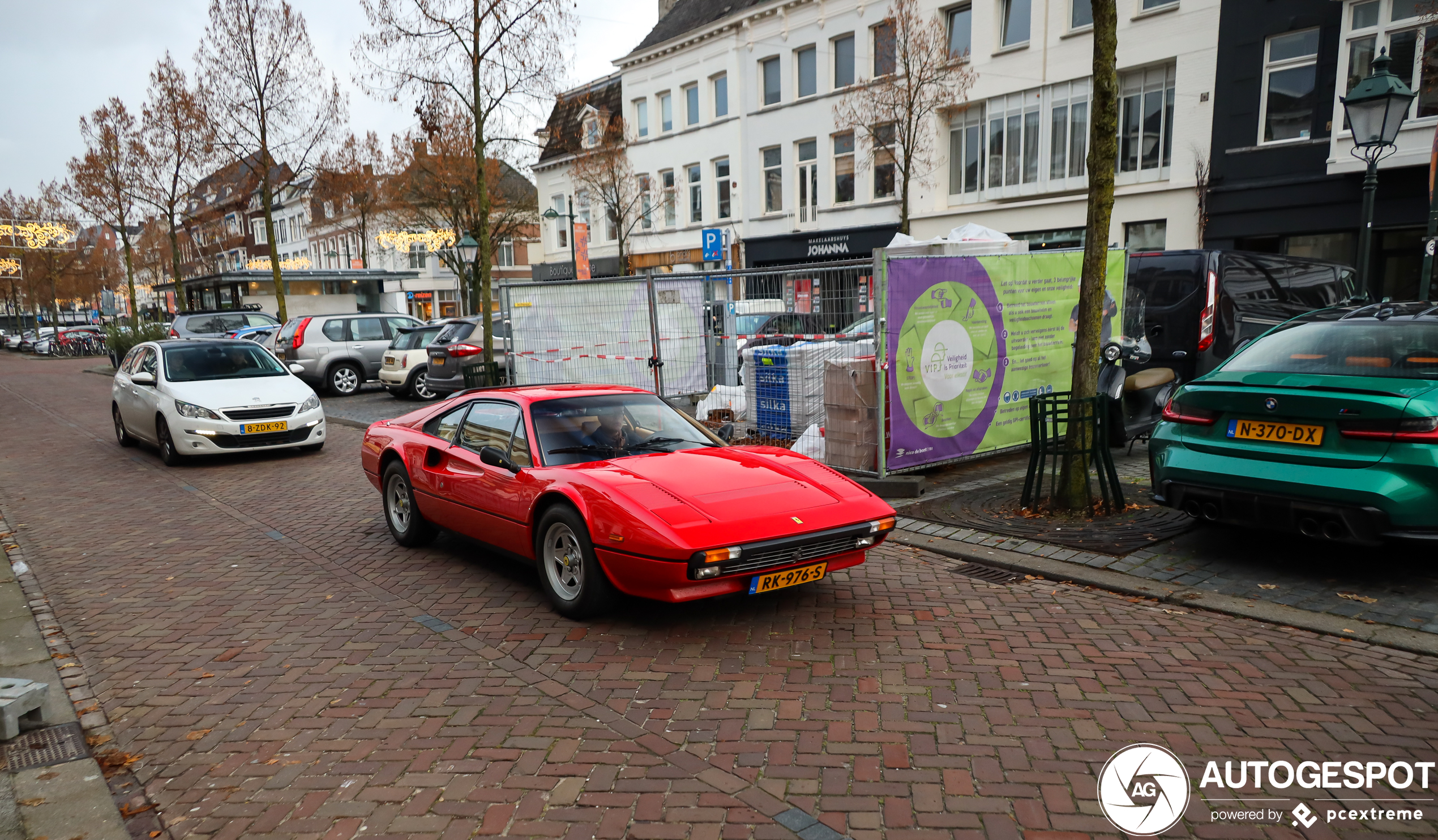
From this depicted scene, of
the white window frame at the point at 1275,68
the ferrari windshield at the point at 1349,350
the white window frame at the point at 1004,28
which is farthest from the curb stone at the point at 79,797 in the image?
the white window frame at the point at 1004,28

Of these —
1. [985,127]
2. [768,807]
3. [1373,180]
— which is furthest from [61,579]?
[985,127]

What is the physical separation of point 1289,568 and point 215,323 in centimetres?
2722

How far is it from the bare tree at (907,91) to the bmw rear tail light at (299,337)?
14977 millimetres

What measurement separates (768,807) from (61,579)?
230 inches

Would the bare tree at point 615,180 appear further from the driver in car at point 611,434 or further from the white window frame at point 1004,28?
the driver in car at point 611,434

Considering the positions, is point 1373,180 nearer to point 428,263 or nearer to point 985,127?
point 985,127

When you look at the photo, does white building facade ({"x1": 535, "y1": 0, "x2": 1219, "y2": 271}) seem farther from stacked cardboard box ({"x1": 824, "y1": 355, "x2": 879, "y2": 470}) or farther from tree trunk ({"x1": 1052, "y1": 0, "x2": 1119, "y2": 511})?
stacked cardboard box ({"x1": 824, "y1": 355, "x2": 879, "y2": 470})

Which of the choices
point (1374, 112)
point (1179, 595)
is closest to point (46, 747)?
point (1179, 595)

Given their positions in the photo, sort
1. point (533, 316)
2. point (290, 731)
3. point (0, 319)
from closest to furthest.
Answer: point (290, 731), point (533, 316), point (0, 319)

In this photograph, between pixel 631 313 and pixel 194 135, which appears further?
pixel 194 135

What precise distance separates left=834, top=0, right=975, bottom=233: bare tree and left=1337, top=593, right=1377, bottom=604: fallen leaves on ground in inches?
751

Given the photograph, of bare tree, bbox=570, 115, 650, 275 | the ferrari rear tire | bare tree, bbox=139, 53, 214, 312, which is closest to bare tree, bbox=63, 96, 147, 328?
bare tree, bbox=139, 53, 214, 312

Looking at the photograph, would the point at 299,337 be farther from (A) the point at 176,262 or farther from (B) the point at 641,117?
(B) the point at 641,117

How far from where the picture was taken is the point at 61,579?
628cm
